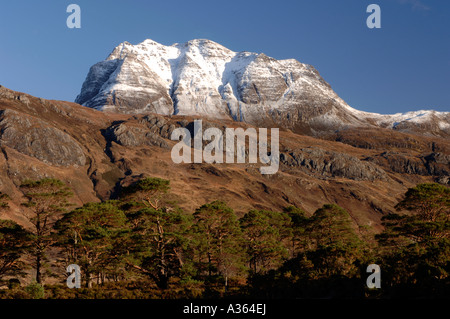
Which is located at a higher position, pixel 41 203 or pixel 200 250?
pixel 41 203

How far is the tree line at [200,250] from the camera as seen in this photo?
3847cm

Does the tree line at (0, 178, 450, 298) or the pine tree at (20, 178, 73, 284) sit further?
the pine tree at (20, 178, 73, 284)

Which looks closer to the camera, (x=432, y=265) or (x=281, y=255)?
(x=432, y=265)

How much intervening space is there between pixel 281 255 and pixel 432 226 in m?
21.8

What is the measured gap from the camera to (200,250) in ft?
172

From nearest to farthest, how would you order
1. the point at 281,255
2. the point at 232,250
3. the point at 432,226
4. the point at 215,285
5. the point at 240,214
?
the point at 432,226 → the point at 215,285 → the point at 232,250 → the point at 281,255 → the point at 240,214

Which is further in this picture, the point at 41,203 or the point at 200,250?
the point at 200,250

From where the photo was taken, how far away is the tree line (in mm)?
38469

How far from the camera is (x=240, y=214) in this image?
17888 centimetres

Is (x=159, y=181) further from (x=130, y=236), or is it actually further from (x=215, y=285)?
(x=215, y=285)

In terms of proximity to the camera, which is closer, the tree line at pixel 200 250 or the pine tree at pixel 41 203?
the tree line at pixel 200 250

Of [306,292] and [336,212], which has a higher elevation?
[336,212]

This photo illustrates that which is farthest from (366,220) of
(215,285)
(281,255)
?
(215,285)
